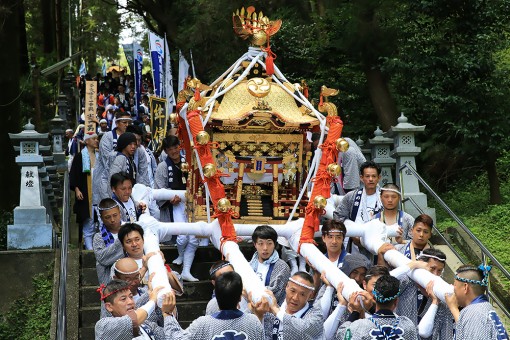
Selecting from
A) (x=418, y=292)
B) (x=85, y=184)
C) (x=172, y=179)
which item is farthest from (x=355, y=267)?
(x=85, y=184)

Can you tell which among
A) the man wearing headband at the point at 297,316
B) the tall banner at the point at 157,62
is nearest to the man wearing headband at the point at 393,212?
the man wearing headband at the point at 297,316

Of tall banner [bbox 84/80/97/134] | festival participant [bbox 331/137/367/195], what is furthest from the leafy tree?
tall banner [bbox 84/80/97/134]

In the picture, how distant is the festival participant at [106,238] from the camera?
840 cm

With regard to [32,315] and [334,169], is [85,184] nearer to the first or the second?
[32,315]

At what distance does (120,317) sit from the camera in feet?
21.0

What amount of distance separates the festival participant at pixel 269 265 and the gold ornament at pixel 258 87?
7.39 ft

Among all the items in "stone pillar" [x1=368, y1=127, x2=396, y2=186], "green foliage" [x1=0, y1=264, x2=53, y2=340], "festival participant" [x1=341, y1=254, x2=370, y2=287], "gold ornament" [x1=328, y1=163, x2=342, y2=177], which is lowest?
"green foliage" [x1=0, y1=264, x2=53, y2=340]

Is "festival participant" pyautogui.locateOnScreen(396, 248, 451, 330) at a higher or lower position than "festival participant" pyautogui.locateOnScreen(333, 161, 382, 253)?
lower

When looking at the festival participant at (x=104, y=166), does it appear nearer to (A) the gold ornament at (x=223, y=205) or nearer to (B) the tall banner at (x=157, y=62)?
(A) the gold ornament at (x=223, y=205)

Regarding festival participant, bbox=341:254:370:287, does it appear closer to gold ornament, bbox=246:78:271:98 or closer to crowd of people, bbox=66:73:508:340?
crowd of people, bbox=66:73:508:340

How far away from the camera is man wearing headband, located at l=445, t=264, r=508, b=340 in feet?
20.8

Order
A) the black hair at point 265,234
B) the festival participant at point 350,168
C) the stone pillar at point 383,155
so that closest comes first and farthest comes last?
the black hair at point 265,234
the festival participant at point 350,168
the stone pillar at point 383,155

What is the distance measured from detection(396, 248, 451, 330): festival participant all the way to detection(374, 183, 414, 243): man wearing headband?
1.16m

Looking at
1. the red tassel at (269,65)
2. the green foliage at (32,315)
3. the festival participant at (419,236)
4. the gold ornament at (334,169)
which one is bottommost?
the green foliage at (32,315)
